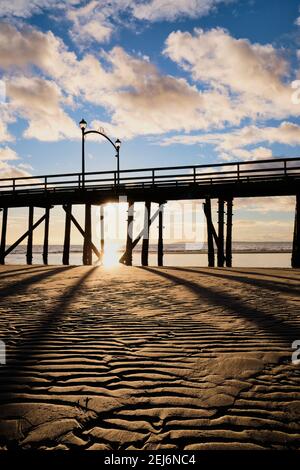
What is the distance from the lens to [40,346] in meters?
3.62

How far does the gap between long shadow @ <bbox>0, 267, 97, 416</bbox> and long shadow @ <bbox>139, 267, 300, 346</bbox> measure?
2698 mm

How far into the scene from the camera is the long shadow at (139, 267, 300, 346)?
4.00 metres

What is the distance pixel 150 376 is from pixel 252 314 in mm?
2649

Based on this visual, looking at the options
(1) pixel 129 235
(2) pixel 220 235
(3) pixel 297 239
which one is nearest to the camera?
(3) pixel 297 239

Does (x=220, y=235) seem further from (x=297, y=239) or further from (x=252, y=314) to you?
(x=252, y=314)

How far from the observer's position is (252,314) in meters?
4.96

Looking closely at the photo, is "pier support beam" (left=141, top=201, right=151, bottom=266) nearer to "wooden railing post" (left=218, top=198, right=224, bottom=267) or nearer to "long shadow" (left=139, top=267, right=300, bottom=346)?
"wooden railing post" (left=218, top=198, right=224, bottom=267)

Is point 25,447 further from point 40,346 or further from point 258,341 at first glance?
point 258,341

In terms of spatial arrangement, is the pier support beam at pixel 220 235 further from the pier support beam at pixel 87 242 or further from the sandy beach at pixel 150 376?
the sandy beach at pixel 150 376

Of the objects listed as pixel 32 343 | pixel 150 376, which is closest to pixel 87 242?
pixel 32 343

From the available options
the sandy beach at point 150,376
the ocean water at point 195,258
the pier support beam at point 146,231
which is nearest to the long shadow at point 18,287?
the sandy beach at point 150,376

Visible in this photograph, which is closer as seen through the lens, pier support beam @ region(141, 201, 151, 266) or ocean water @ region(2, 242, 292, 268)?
pier support beam @ region(141, 201, 151, 266)

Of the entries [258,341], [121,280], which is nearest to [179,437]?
[258,341]

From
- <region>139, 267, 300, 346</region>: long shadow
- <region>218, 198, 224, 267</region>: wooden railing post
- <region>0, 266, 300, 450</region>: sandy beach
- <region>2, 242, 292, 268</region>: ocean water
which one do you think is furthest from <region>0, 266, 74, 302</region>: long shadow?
<region>2, 242, 292, 268</region>: ocean water
